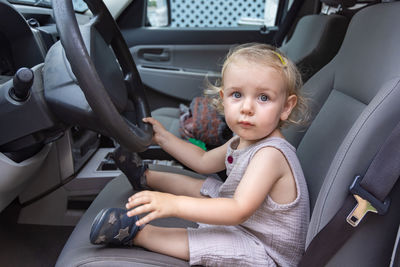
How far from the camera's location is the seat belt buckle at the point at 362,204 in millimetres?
750

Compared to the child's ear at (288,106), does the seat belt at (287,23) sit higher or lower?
lower

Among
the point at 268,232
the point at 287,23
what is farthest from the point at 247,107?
the point at 287,23

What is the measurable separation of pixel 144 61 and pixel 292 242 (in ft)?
5.97

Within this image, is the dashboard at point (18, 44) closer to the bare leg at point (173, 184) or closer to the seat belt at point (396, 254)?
the bare leg at point (173, 184)

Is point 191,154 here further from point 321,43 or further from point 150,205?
point 321,43

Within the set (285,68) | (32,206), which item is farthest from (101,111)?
(32,206)

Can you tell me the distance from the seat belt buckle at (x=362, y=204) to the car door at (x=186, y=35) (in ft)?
5.54

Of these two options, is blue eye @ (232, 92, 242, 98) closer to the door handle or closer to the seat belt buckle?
the seat belt buckle

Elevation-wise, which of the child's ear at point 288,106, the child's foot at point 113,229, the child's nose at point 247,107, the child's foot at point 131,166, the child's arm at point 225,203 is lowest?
the child's foot at point 131,166

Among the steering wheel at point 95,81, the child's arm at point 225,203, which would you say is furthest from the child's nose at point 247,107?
the steering wheel at point 95,81

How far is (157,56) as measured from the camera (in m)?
2.49

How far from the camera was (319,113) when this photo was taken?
46.4 inches

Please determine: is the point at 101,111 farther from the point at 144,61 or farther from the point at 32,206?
the point at 144,61

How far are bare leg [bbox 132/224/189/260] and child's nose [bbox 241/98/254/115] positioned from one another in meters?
0.31
